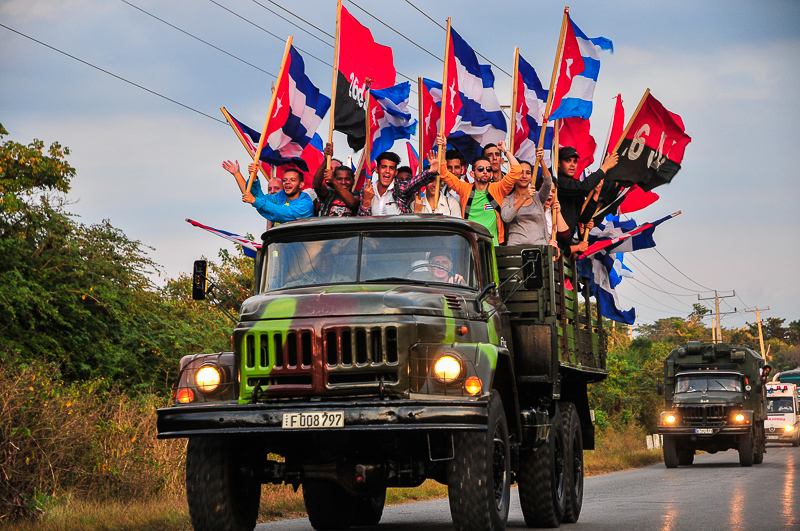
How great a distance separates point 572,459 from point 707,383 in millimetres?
16661

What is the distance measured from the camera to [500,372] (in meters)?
7.81

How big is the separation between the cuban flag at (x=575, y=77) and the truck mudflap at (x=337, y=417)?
793cm

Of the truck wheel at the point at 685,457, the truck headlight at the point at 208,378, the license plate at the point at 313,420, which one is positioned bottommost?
the truck wheel at the point at 685,457

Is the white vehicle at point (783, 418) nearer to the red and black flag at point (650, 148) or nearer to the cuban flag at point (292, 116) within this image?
the red and black flag at point (650, 148)

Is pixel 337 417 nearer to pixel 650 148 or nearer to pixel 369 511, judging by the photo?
pixel 369 511

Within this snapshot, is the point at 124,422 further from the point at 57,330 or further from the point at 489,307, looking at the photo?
the point at 489,307

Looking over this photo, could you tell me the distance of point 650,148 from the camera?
1365 centimetres

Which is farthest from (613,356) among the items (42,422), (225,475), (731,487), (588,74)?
(225,475)

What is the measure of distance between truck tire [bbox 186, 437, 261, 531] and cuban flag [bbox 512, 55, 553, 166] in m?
8.16

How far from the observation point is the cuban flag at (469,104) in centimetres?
1348

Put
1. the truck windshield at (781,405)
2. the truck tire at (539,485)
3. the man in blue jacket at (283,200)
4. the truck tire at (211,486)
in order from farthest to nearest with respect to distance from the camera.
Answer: the truck windshield at (781,405)
the man in blue jacket at (283,200)
the truck tire at (539,485)
the truck tire at (211,486)

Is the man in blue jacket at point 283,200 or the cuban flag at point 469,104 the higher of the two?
the cuban flag at point 469,104

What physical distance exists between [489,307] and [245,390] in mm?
2344

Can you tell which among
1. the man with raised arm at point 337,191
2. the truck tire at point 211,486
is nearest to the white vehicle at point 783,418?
the man with raised arm at point 337,191
